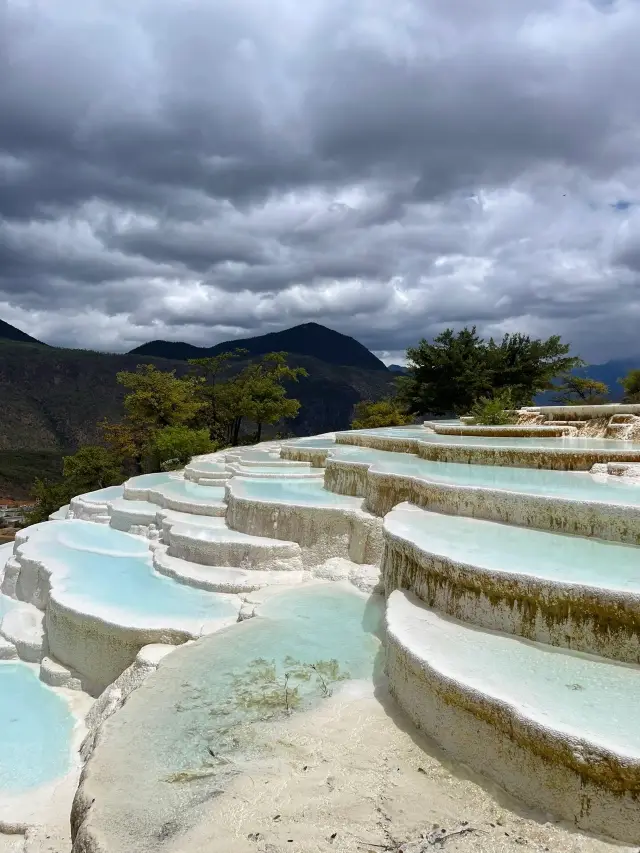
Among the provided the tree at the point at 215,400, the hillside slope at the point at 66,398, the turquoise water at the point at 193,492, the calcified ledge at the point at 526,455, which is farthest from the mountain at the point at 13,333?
the calcified ledge at the point at 526,455

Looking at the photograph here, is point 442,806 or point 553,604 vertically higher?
point 553,604

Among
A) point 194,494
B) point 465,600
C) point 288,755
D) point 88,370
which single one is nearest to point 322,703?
point 288,755

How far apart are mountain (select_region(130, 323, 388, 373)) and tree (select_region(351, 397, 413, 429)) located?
10496 centimetres

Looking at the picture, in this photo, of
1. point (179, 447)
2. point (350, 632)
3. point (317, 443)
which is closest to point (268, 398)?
point (179, 447)

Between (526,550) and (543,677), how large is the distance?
1513 millimetres

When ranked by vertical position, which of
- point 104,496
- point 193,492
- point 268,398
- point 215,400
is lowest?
point 104,496

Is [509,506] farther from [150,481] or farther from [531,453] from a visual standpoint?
[150,481]

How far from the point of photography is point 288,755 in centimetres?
356

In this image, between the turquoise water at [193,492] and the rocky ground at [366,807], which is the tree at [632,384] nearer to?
the turquoise water at [193,492]

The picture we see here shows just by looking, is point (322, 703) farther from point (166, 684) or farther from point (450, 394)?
point (450, 394)

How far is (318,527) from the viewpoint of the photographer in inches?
317

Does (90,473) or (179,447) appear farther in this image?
(90,473)

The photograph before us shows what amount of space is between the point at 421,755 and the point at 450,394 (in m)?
20.5

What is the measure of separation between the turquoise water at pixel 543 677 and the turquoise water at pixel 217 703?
0.83 metres
